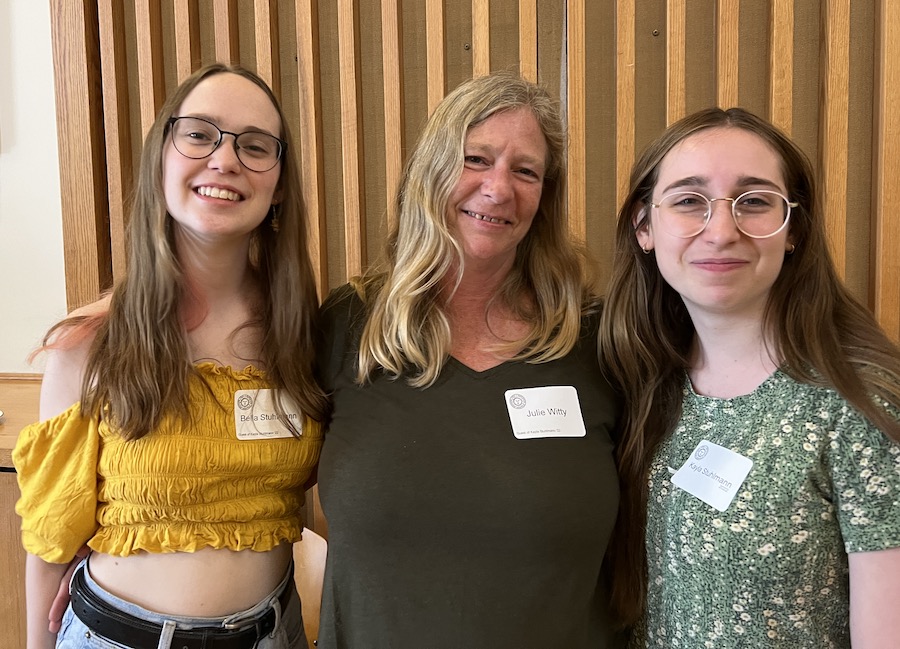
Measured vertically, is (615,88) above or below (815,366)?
above

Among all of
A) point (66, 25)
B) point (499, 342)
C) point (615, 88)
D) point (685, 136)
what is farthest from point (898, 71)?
point (66, 25)

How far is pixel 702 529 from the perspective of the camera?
1120 millimetres

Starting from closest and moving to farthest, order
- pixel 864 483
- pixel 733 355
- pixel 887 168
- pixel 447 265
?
pixel 864 483
pixel 733 355
pixel 447 265
pixel 887 168

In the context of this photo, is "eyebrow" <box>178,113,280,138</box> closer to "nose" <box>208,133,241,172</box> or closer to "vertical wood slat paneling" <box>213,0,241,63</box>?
"nose" <box>208,133,241,172</box>

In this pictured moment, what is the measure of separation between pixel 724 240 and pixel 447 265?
1.97ft

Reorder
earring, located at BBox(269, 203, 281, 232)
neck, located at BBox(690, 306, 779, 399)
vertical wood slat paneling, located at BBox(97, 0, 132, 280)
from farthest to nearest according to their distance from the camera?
1. vertical wood slat paneling, located at BBox(97, 0, 132, 280)
2. earring, located at BBox(269, 203, 281, 232)
3. neck, located at BBox(690, 306, 779, 399)

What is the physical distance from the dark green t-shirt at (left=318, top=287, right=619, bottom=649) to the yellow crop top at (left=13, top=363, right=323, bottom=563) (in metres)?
0.17

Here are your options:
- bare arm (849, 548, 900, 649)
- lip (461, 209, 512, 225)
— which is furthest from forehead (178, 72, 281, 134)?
bare arm (849, 548, 900, 649)

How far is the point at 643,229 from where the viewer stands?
1.36 meters

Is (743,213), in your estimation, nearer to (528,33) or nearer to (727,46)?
(727,46)

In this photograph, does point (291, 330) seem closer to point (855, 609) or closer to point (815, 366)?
point (815, 366)

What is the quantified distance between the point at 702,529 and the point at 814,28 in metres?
1.72

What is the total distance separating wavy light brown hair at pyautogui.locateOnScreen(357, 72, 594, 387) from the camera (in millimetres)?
1396

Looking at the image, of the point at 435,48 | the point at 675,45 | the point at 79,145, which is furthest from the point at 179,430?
the point at 675,45
